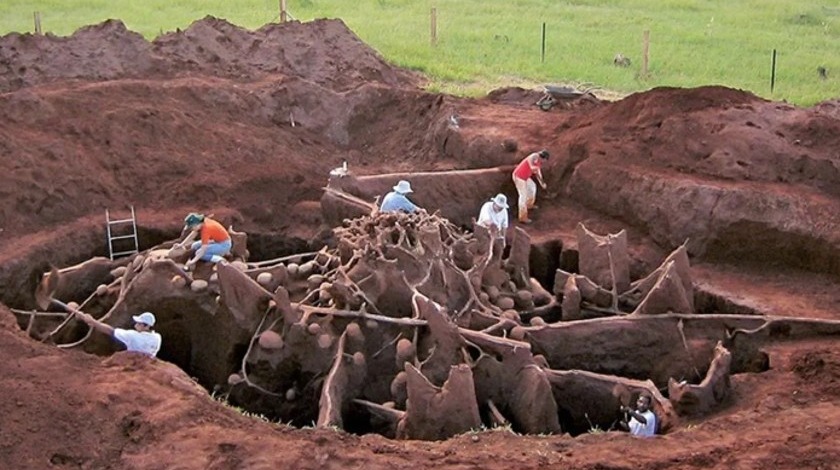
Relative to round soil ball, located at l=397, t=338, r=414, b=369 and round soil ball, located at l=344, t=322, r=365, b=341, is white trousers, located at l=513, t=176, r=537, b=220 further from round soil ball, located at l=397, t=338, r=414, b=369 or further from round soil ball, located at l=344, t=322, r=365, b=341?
round soil ball, located at l=397, t=338, r=414, b=369

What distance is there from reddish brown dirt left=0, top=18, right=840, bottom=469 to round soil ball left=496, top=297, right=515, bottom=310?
3.07 meters

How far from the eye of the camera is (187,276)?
53.7 feet

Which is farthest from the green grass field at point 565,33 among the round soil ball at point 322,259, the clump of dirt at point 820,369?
the clump of dirt at point 820,369

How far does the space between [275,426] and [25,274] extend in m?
7.33

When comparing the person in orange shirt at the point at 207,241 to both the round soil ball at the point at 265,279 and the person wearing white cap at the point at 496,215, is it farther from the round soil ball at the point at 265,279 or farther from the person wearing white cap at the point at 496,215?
the person wearing white cap at the point at 496,215

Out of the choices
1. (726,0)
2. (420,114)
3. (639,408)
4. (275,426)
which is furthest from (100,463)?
(726,0)

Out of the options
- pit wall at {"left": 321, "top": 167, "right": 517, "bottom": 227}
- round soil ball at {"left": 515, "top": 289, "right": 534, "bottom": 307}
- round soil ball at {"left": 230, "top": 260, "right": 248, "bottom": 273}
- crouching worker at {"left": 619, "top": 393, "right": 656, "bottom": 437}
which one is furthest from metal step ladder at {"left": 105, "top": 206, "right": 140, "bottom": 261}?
crouching worker at {"left": 619, "top": 393, "right": 656, "bottom": 437}

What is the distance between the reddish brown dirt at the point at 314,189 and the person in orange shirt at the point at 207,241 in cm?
267

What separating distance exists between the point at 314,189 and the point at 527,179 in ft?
13.1

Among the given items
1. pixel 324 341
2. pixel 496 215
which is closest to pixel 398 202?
pixel 496 215

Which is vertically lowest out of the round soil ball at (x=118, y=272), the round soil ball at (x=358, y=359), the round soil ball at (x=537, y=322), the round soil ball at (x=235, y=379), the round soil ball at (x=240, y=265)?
the round soil ball at (x=235, y=379)

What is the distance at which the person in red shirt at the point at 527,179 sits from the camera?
19562 millimetres

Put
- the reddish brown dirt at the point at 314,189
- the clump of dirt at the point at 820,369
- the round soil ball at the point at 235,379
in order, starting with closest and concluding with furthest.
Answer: the reddish brown dirt at the point at 314,189, the clump of dirt at the point at 820,369, the round soil ball at the point at 235,379

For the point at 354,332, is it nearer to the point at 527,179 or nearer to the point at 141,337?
the point at 141,337
